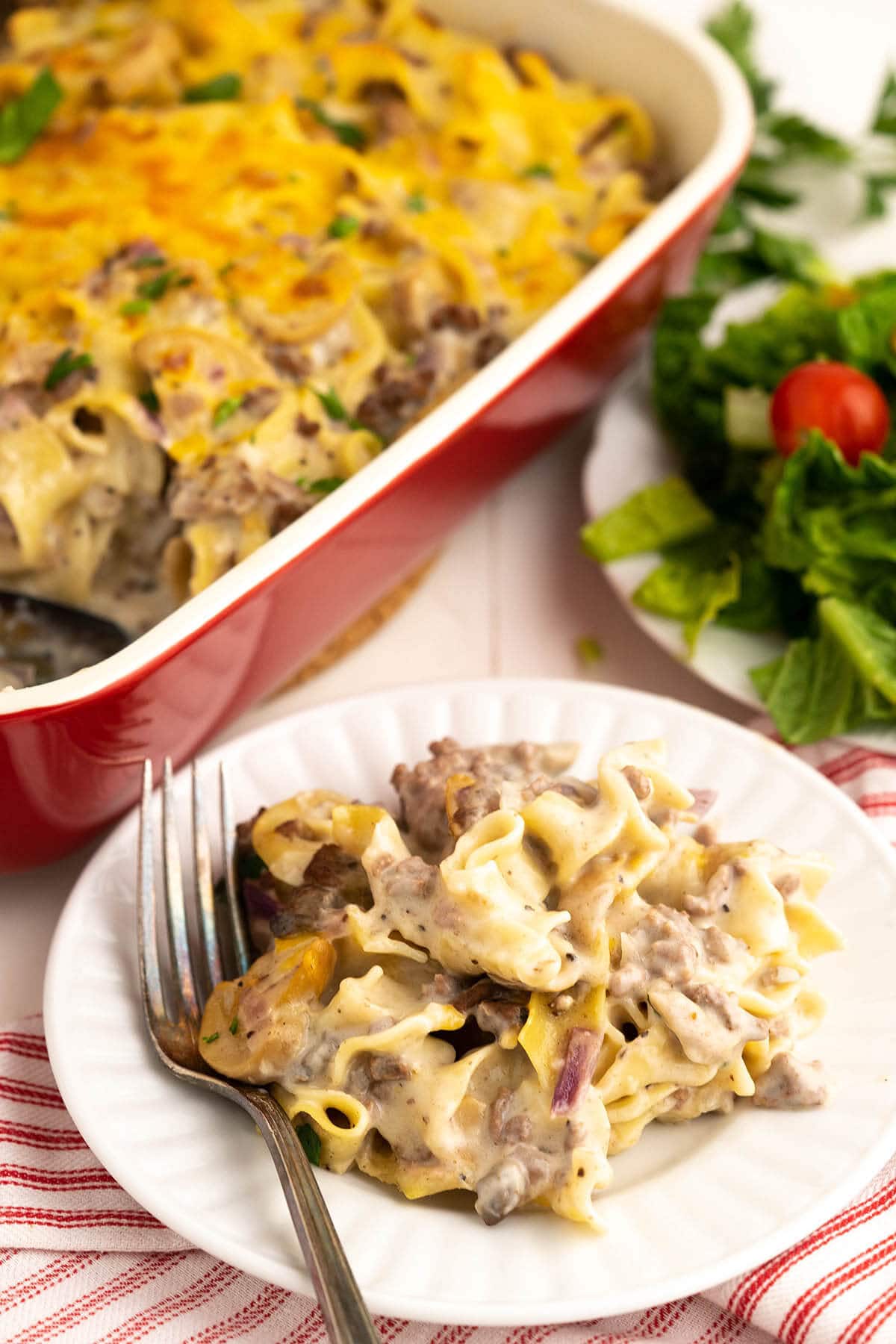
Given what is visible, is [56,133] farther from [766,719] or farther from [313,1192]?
[313,1192]

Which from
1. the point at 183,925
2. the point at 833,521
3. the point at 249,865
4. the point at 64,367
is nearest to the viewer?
the point at 183,925

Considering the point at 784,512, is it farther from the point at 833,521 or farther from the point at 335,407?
the point at 335,407

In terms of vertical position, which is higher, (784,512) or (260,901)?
(784,512)

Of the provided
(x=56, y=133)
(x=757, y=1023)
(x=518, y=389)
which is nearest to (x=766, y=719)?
(x=518, y=389)

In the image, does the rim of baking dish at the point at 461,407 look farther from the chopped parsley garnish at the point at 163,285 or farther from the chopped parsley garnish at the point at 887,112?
the chopped parsley garnish at the point at 887,112

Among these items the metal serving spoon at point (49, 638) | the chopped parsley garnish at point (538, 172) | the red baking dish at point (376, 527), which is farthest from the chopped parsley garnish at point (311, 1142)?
the chopped parsley garnish at point (538, 172)

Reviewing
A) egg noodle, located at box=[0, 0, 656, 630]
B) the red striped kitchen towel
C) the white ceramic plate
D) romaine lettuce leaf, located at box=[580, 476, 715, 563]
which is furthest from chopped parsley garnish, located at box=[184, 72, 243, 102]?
the red striped kitchen towel

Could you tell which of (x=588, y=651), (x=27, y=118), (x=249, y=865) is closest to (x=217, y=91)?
(x=27, y=118)
